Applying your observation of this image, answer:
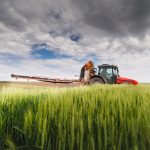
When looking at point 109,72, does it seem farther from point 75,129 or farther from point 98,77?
point 75,129

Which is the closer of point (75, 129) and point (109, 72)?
→ point (75, 129)

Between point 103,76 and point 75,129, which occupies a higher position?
point 103,76

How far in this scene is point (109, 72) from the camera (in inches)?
331

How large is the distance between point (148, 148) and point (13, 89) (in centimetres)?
310

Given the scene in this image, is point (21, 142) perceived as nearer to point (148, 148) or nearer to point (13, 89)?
point (148, 148)

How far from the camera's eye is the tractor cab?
830 cm

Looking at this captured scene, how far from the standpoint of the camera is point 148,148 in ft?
2.42

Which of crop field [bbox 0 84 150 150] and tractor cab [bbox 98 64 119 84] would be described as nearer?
crop field [bbox 0 84 150 150]

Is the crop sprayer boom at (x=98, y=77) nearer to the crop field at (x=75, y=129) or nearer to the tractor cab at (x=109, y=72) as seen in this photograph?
the tractor cab at (x=109, y=72)

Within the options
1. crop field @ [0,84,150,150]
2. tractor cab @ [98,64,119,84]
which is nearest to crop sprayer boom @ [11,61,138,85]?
tractor cab @ [98,64,119,84]

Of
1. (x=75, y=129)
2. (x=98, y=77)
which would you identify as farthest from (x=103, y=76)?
(x=75, y=129)

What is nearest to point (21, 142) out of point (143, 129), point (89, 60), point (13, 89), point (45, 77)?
point (143, 129)

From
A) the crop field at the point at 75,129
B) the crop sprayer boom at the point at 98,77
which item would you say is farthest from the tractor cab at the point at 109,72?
the crop field at the point at 75,129

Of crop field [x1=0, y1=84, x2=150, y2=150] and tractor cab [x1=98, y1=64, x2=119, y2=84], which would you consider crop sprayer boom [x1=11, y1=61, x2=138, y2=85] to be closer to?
tractor cab [x1=98, y1=64, x2=119, y2=84]
